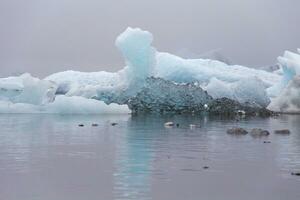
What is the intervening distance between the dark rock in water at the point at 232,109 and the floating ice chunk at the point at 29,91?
11.7m

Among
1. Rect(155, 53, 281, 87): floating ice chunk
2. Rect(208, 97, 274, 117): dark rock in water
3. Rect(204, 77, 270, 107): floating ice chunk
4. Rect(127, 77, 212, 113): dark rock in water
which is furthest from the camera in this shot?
Rect(155, 53, 281, 87): floating ice chunk

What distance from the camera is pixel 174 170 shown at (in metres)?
11.5

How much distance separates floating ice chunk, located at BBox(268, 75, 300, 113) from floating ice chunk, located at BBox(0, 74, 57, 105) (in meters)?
16.7

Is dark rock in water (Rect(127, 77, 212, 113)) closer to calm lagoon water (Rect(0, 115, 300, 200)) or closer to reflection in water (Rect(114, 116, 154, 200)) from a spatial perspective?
calm lagoon water (Rect(0, 115, 300, 200))

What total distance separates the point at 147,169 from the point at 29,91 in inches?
1194

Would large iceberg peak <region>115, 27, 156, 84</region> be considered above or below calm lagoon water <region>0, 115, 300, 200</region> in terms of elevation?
above

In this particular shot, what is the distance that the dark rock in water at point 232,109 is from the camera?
39.8 m

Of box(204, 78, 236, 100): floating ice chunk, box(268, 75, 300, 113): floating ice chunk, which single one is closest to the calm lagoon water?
box(204, 78, 236, 100): floating ice chunk

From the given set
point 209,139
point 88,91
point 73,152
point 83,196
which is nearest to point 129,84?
point 88,91

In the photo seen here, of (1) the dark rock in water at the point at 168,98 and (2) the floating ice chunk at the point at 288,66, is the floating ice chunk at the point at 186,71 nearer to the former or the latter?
(2) the floating ice chunk at the point at 288,66

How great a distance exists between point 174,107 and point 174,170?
96.2 ft

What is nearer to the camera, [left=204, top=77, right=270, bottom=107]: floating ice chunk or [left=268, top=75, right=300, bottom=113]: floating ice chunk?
[left=204, top=77, right=270, bottom=107]: floating ice chunk

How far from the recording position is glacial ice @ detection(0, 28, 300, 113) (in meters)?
39.4

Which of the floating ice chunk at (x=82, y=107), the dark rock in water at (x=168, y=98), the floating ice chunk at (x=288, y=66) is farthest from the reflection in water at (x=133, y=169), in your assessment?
the floating ice chunk at (x=288, y=66)
